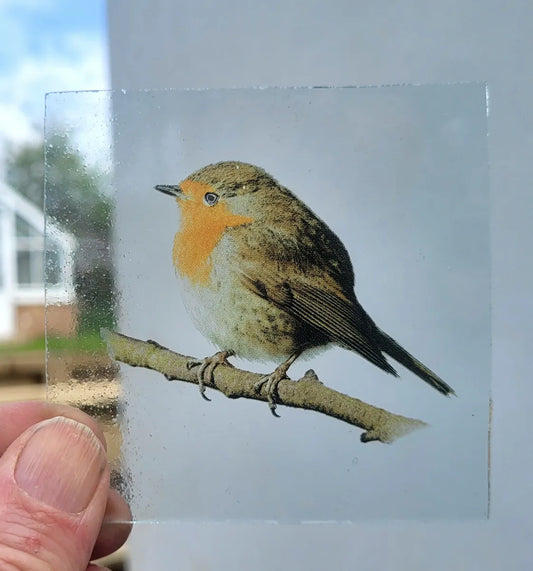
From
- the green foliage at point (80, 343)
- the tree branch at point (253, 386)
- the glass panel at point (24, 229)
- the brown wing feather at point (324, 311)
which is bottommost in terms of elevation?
the tree branch at point (253, 386)

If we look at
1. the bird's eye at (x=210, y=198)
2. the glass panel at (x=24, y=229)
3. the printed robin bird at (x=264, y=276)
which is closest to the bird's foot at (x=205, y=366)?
the printed robin bird at (x=264, y=276)

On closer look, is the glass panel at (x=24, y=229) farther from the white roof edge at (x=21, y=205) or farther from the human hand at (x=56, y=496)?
the human hand at (x=56, y=496)

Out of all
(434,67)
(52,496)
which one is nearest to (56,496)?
(52,496)

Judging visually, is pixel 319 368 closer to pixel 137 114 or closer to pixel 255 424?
pixel 255 424

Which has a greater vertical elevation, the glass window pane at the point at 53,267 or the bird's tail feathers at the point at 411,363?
the glass window pane at the point at 53,267

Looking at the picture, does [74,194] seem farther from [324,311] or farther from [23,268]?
[23,268]
